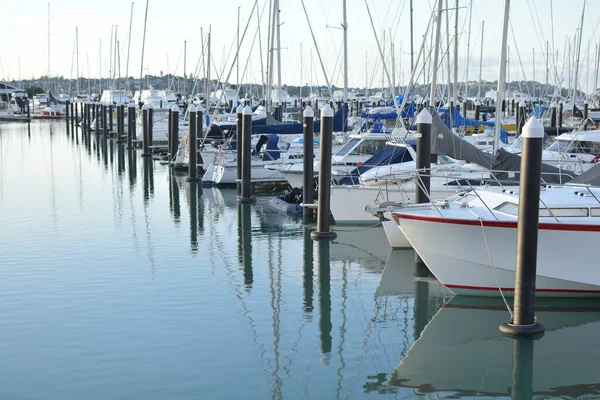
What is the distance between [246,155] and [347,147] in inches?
136

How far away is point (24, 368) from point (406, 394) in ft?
15.2

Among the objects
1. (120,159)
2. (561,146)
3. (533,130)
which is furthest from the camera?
(120,159)

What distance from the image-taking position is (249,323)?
40.6 feet

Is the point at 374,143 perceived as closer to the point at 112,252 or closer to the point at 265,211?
the point at 265,211

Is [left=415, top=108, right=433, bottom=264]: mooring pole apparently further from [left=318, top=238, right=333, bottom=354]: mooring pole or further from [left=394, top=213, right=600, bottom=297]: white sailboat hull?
[left=394, top=213, right=600, bottom=297]: white sailboat hull

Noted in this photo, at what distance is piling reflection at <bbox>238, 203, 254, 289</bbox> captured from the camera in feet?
50.8

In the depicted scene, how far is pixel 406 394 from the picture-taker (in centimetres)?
974

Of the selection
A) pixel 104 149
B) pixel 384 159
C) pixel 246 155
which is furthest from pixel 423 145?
pixel 104 149

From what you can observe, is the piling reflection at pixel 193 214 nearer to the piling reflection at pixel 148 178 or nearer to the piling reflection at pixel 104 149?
the piling reflection at pixel 148 178

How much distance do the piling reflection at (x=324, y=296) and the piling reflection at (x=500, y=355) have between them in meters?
1.14

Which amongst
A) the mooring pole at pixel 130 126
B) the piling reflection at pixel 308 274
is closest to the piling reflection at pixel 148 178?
the mooring pole at pixel 130 126

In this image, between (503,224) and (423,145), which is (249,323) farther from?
(423,145)

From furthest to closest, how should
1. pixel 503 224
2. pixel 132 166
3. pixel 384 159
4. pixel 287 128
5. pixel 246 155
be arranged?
pixel 132 166
pixel 287 128
pixel 246 155
pixel 384 159
pixel 503 224

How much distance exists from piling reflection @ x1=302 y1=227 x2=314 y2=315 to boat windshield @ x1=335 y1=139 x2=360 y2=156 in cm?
553
